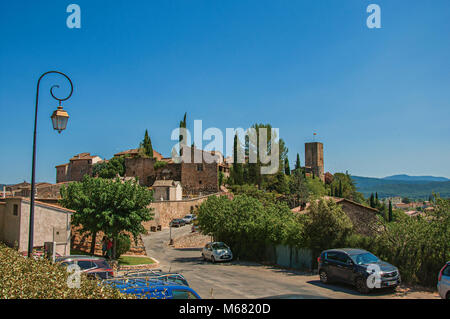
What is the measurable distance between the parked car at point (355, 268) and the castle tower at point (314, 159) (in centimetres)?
11148

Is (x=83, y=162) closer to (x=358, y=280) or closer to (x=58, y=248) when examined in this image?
(x=58, y=248)

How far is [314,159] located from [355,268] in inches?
4675

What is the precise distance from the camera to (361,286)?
507 inches

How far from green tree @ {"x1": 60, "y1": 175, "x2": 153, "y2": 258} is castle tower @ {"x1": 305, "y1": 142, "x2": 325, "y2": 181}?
107512mm

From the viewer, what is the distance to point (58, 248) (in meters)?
18.0

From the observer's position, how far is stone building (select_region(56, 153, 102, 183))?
80938 millimetres

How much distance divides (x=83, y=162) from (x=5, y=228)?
6686 centimetres

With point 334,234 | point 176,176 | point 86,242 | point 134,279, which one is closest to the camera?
point 134,279

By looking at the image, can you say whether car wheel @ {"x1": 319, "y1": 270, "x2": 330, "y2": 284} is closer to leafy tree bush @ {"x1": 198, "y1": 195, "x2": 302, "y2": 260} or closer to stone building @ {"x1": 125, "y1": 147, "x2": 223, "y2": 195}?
leafy tree bush @ {"x1": 198, "y1": 195, "x2": 302, "y2": 260}

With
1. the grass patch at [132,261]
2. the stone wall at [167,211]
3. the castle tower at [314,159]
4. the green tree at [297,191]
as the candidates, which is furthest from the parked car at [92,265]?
the castle tower at [314,159]

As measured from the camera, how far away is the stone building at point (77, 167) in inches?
3187

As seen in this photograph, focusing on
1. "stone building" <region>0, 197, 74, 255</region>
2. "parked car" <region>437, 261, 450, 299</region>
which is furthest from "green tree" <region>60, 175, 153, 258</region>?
"parked car" <region>437, 261, 450, 299</region>
